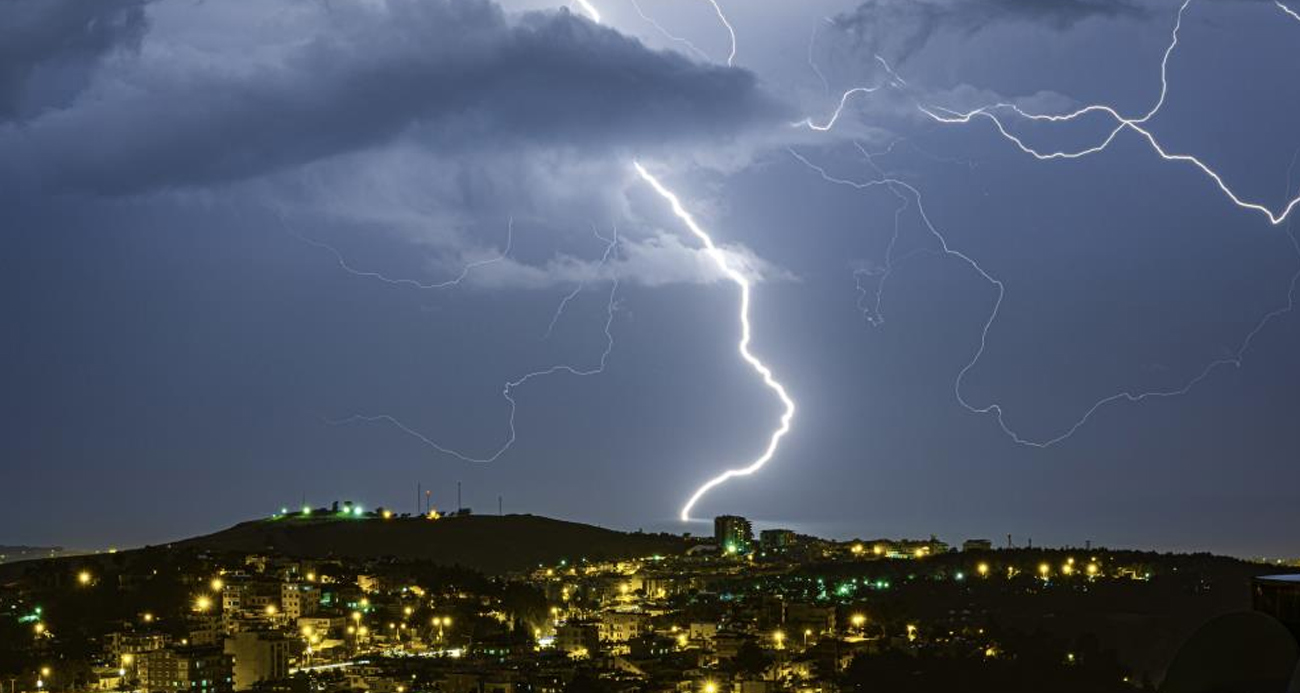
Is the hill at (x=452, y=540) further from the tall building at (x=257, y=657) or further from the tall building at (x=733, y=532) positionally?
the tall building at (x=257, y=657)

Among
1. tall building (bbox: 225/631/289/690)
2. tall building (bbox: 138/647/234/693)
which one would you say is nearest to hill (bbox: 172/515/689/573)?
tall building (bbox: 225/631/289/690)

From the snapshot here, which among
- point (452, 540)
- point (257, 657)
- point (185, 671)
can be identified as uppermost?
point (452, 540)

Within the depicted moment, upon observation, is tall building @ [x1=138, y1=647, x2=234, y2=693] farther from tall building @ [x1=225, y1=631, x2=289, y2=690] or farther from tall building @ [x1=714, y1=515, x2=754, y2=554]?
tall building @ [x1=714, y1=515, x2=754, y2=554]

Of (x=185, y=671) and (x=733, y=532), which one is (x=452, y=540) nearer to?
(x=733, y=532)

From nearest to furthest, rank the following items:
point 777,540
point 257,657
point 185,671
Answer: point 185,671 < point 257,657 < point 777,540

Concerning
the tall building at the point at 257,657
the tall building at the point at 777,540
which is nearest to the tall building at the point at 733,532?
the tall building at the point at 777,540

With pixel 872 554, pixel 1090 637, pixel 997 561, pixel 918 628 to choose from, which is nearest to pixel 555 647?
pixel 918 628

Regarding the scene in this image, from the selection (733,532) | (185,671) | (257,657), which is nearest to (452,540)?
(733,532)

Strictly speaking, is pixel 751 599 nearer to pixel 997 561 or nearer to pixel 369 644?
pixel 369 644
